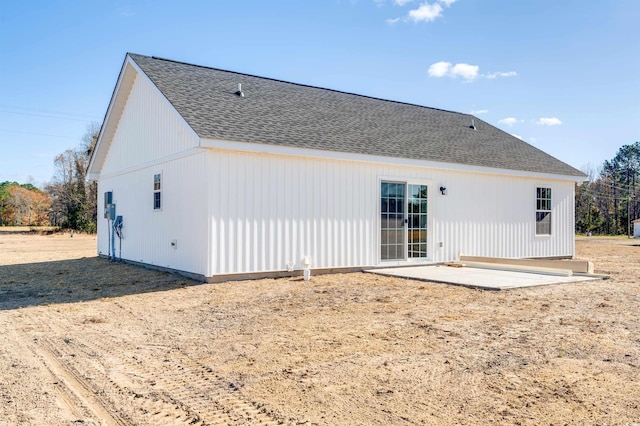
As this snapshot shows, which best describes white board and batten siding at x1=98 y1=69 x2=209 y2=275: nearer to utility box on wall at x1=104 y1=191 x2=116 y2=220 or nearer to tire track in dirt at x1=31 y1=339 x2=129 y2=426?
utility box on wall at x1=104 y1=191 x2=116 y2=220

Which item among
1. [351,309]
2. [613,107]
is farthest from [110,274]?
[613,107]

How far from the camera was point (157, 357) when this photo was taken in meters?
4.46

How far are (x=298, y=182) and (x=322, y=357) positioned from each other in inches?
235

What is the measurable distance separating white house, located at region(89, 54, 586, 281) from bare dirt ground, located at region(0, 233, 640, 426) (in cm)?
190

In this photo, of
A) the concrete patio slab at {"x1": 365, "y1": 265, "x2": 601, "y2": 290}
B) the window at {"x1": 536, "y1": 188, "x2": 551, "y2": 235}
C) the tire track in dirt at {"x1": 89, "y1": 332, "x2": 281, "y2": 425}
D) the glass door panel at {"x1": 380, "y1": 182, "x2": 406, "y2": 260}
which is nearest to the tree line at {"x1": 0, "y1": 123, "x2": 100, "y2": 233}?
the glass door panel at {"x1": 380, "y1": 182, "x2": 406, "y2": 260}

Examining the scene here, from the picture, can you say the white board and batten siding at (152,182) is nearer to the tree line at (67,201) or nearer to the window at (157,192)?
the window at (157,192)

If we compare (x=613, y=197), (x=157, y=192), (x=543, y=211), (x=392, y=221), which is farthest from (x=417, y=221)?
(x=613, y=197)

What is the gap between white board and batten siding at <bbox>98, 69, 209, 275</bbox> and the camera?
375 inches

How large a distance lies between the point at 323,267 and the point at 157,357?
20.0 ft

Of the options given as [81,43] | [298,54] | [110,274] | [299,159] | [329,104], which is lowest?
[110,274]

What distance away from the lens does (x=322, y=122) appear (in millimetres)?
11789

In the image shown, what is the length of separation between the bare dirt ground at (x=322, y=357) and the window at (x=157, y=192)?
362 cm

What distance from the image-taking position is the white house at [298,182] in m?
9.34

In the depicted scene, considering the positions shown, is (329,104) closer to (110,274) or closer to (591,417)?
(110,274)
